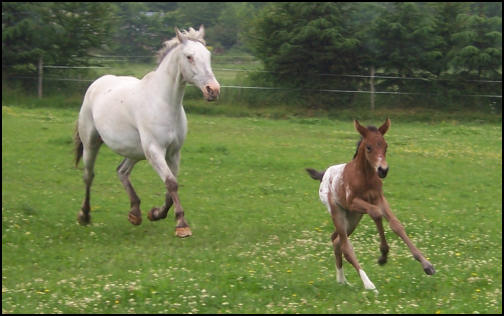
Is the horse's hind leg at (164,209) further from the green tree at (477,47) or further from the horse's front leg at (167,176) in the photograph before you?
the green tree at (477,47)

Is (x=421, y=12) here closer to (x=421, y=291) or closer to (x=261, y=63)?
(x=261, y=63)

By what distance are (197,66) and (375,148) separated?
3556mm

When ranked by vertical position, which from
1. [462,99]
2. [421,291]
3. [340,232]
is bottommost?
[462,99]

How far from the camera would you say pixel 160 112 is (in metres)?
10.3

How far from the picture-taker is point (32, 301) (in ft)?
23.8

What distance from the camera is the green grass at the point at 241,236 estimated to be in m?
7.20

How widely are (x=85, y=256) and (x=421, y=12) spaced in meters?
25.0

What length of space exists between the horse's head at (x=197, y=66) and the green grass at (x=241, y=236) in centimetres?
202

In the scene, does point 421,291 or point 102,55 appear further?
point 102,55

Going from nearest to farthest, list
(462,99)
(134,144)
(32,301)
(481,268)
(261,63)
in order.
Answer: (32,301) < (481,268) < (134,144) < (462,99) < (261,63)

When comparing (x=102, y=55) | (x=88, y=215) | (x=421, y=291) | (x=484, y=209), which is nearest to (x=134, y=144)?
(x=88, y=215)

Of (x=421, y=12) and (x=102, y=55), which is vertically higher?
(x=421, y=12)

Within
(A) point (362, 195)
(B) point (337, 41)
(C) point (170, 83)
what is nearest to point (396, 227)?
(A) point (362, 195)

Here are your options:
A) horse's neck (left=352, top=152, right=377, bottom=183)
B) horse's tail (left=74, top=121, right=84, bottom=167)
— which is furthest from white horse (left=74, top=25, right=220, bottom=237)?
horse's neck (left=352, top=152, right=377, bottom=183)
